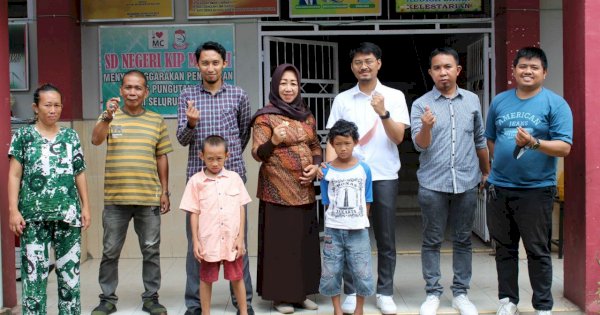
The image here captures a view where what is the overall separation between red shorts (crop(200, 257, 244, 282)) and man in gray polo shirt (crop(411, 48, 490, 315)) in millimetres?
1374

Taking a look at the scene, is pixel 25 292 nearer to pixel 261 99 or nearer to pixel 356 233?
pixel 356 233

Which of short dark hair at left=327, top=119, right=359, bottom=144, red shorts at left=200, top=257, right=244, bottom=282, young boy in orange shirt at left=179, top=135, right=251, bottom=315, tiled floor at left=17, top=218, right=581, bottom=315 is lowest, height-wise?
tiled floor at left=17, top=218, right=581, bottom=315

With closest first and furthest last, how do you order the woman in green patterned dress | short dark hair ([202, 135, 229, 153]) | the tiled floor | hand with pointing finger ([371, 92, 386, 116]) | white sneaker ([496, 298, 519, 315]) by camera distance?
1. the woman in green patterned dress
2. short dark hair ([202, 135, 229, 153])
3. hand with pointing finger ([371, 92, 386, 116])
4. white sneaker ([496, 298, 519, 315])
5. the tiled floor

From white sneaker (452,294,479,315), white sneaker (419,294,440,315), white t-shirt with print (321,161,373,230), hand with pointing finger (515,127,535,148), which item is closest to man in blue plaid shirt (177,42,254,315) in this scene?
white t-shirt with print (321,161,373,230)

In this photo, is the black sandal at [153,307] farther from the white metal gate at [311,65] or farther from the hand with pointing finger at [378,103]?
the white metal gate at [311,65]

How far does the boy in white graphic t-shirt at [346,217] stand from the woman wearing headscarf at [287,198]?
0.82ft

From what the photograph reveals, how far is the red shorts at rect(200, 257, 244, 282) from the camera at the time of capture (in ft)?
15.5

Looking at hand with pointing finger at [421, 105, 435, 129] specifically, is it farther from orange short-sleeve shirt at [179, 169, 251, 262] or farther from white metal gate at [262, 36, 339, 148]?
white metal gate at [262, 36, 339, 148]

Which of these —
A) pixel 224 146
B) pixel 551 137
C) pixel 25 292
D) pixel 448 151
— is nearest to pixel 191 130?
pixel 224 146

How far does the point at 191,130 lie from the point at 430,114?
1.63m

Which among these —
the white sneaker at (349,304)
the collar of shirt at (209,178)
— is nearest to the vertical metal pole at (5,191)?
the collar of shirt at (209,178)

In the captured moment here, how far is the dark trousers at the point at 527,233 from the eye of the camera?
187 inches

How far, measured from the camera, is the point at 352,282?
5.19 meters

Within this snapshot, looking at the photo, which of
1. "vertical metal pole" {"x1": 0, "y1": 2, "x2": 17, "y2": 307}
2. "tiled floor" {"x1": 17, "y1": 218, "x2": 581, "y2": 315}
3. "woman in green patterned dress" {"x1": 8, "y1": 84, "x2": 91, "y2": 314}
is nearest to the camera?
"woman in green patterned dress" {"x1": 8, "y1": 84, "x2": 91, "y2": 314}
